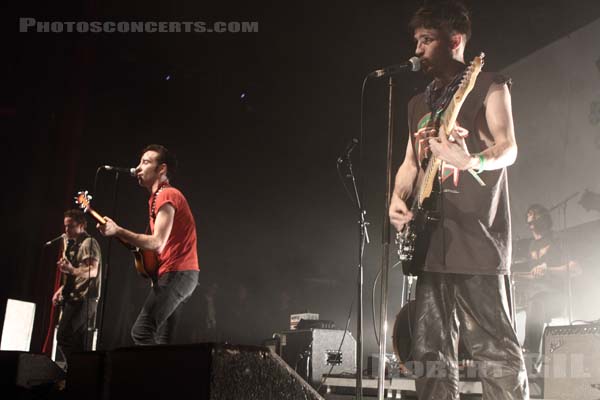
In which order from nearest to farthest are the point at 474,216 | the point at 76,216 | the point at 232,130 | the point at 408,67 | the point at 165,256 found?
the point at 474,216
the point at 408,67
the point at 165,256
the point at 76,216
the point at 232,130

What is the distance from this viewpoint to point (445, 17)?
9.78ft

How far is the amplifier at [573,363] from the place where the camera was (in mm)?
3506

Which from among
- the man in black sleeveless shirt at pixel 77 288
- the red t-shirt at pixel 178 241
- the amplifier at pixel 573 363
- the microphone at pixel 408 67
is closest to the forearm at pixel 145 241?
the red t-shirt at pixel 178 241

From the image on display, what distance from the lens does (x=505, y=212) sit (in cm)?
279

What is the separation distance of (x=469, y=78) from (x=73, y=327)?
178 inches

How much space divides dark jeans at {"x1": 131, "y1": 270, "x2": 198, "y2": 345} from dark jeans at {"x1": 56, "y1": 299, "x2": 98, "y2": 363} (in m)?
2.11

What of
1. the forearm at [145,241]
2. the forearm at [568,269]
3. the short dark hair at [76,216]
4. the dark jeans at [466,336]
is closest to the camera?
the dark jeans at [466,336]

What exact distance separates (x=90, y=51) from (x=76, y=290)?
13.2 feet

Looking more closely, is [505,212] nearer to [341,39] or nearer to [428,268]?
[428,268]

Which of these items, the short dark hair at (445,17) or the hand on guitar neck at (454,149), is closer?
the hand on guitar neck at (454,149)

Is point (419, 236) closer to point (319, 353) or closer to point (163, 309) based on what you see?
point (163, 309)

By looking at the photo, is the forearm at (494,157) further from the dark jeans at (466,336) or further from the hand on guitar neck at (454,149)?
the dark jeans at (466,336)

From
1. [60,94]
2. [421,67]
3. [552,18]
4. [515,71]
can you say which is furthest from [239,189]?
[421,67]
